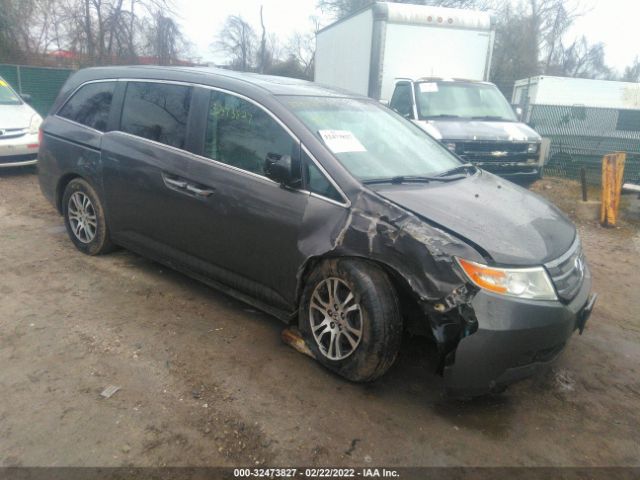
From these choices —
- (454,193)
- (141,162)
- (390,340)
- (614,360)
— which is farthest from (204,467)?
(614,360)

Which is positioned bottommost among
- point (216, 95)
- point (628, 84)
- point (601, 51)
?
point (216, 95)

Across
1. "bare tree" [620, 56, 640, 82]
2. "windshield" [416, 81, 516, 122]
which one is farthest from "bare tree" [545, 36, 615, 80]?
"windshield" [416, 81, 516, 122]

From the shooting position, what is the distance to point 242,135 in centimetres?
357

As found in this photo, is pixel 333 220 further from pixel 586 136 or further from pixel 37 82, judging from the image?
pixel 37 82

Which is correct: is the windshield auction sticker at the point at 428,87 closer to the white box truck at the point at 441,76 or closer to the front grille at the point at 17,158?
the white box truck at the point at 441,76

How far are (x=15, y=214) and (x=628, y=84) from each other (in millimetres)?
20594

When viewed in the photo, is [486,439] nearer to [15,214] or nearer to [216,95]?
[216,95]

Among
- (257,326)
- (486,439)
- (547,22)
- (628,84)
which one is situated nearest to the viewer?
(486,439)

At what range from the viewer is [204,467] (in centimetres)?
Answer: 240

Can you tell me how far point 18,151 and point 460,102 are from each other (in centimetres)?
737

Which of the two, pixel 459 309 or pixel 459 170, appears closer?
pixel 459 309

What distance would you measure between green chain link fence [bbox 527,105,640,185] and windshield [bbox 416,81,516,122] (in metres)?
1.17

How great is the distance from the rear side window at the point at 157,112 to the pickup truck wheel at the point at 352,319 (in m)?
1.63

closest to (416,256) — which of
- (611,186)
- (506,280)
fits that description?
(506,280)
